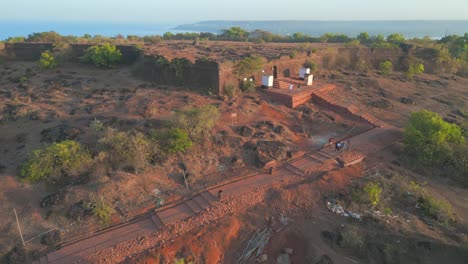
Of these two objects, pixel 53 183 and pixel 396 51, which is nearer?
pixel 53 183

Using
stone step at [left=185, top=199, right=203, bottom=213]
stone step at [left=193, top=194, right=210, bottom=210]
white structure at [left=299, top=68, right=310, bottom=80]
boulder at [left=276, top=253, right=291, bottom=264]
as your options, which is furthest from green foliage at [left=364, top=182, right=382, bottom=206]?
white structure at [left=299, top=68, right=310, bottom=80]

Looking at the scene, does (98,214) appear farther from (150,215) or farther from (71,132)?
(71,132)

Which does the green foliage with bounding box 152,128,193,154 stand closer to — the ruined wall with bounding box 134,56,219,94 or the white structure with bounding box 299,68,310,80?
the ruined wall with bounding box 134,56,219,94

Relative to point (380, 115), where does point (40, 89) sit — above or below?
above

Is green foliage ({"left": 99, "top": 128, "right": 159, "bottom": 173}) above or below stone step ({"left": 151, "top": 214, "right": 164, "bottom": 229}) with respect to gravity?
above

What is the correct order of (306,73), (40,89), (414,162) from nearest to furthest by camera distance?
1. (414,162)
2. (40,89)
3. (306,73)

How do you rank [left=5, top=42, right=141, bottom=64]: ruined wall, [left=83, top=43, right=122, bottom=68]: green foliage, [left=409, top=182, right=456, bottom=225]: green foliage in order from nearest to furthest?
[left=409, top=182, right=456, bottom=225]: green foliage
[left=83, top=43, right=122, bottom=68]: green foliage
[left=5, top=42, right=141, bottom=64]: ruined wall

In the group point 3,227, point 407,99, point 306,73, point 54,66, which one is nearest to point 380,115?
point 407,99
